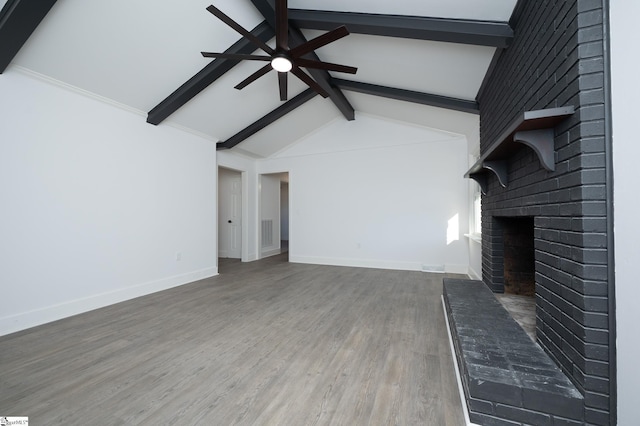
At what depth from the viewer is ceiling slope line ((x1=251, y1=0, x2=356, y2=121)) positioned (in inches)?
97.2

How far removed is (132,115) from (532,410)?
4.73 metres

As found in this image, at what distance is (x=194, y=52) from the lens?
2.95 meters

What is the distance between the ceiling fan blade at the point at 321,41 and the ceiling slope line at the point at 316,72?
56 cm

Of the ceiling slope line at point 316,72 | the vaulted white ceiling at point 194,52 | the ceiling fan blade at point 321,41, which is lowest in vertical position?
the ceiling fan blade at point 321,41

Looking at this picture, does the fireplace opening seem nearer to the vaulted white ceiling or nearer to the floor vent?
the vaulted white ceiling

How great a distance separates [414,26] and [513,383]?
8.87ft

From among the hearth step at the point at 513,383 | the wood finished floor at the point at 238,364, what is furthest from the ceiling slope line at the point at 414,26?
the wood finished floor at the point at 238,364

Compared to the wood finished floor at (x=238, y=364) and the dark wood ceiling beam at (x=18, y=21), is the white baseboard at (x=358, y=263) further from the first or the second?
the dark wood ceiling beam at (x=18, y=21)

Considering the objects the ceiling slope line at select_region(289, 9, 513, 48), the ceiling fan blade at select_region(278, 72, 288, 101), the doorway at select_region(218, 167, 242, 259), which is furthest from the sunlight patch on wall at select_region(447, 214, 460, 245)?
the doorway at select_region(218, 167, 242, 259)

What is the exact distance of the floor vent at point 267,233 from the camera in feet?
21.6

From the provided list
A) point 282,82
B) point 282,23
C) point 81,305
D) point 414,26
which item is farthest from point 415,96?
point 81,305

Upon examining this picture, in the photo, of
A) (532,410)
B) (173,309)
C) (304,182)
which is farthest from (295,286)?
(532,410)

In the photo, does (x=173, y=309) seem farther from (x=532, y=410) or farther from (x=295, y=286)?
(x=532, y=410)

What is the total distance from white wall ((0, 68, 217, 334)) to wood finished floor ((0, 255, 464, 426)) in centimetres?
37
